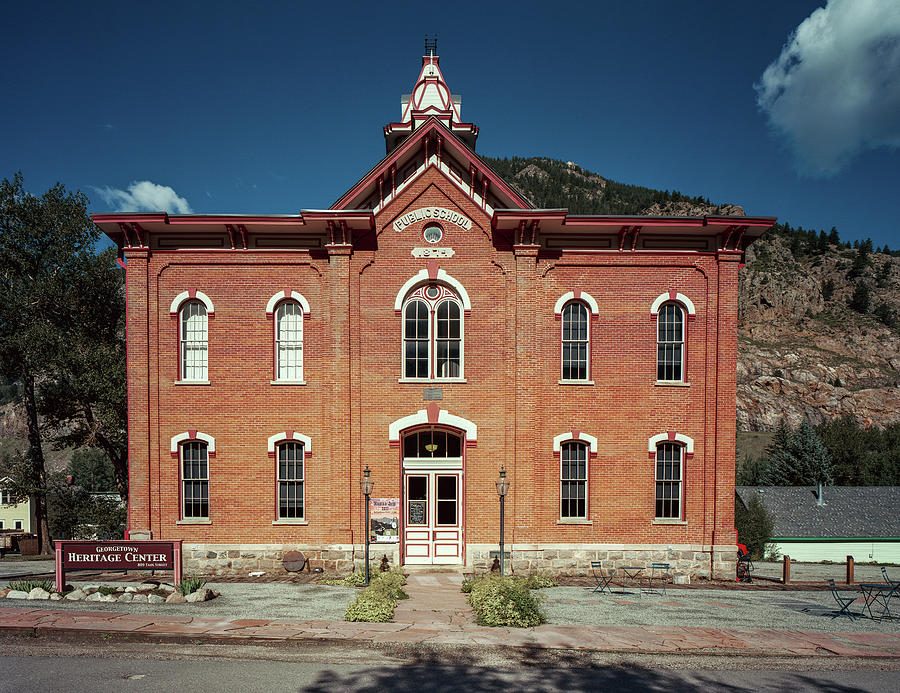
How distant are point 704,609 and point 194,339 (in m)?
15.3

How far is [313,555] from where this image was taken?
49.1 ft

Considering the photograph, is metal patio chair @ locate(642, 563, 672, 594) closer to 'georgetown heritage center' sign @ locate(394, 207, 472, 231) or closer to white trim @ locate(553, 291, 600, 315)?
white trim @ locate(553, 291, 600, 315)

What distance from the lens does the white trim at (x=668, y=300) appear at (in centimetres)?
1549

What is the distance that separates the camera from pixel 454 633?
387 inches

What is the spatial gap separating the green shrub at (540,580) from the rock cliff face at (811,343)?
108 m

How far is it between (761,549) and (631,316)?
36806 millimetres

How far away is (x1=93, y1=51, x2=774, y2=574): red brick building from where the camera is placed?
15.1 meters

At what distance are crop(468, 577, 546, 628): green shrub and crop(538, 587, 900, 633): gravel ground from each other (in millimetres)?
638

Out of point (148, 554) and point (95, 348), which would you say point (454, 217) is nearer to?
point (148, 554)

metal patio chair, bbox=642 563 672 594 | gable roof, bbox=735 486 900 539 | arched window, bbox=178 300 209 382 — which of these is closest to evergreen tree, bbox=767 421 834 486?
gable roof, bbox=735 486 900 539

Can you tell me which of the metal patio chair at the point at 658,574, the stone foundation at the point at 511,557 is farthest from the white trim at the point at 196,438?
the metal patio chair at the point at 658,574

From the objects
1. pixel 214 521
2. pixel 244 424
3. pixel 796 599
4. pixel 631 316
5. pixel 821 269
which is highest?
pixel 821 269

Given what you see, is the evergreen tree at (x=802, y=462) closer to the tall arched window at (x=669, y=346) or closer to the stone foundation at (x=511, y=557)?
the stone foundation at (x=511, y=557)

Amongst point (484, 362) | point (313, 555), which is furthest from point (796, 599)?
point (313, 555)
